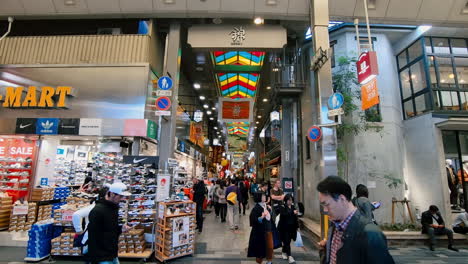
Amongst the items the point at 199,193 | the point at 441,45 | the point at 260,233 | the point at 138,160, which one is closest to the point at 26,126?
the point at 138,160

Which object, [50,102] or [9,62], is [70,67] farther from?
[9,62]

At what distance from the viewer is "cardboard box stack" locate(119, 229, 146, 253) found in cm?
508

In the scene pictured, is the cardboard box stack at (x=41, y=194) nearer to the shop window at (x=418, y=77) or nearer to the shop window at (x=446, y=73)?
the shop window at (x=418, y=77)

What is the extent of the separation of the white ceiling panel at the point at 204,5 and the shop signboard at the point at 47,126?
5.58 metres

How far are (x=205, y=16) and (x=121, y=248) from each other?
6991 millimetres

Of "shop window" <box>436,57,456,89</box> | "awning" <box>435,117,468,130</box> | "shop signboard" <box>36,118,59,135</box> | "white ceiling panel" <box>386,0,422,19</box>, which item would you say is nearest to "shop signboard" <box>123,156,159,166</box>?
"shop signboard" <box>36,118,59,135</box>

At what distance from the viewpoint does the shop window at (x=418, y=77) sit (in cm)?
795

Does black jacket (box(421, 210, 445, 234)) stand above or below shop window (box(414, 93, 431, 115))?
below

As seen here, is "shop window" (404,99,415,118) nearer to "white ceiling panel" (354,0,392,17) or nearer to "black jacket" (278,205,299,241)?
"white ceiling panel" (354,0,392,17)

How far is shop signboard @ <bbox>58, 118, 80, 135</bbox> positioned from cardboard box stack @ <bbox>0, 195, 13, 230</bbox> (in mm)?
2266

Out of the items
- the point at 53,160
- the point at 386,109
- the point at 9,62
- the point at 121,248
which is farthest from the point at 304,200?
the point at 9,62

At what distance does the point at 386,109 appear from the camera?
7.91 m

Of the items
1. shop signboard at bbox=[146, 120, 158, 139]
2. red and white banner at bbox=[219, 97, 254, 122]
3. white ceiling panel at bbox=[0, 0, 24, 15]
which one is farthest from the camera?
red and white banner at bbox=[219, 97, 254, 122]

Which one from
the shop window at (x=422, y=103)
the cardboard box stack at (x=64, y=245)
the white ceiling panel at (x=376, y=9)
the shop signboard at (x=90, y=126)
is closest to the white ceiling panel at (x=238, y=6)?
the white ceiling panel at (x=376, y=9)
